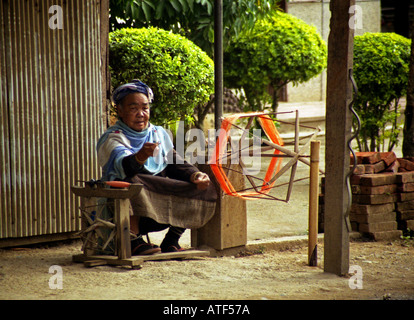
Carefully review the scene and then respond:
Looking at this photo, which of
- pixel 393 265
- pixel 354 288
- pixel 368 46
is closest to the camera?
pixel 354 288

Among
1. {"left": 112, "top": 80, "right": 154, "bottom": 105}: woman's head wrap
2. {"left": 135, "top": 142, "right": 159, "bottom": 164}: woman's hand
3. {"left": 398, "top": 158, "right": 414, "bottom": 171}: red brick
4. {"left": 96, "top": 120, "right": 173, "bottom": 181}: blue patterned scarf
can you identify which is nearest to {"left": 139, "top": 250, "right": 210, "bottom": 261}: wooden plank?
{"left": 96, "top": 120, "right": 173, "bottom": 181}: blue patterned scarf

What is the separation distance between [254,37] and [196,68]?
14.0 ft

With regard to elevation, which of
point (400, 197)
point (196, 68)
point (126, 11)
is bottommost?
point (400, 197)

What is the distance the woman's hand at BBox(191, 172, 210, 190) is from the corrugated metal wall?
3.35 feet

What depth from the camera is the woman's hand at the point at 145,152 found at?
426 centimetres

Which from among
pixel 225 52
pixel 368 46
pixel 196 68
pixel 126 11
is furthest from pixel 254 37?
pixel 196 68

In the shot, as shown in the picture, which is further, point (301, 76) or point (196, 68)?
point (301, 76)

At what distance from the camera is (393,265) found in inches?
194

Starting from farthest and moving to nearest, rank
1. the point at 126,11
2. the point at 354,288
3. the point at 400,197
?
the point at 126,11 < the point at 400,197 < the point at 354,288

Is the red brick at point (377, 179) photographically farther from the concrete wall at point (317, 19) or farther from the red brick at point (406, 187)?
the concrete wall at point (317, 19)

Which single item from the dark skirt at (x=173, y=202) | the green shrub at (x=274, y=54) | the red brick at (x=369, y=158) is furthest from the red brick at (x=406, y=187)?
the green shrub at (x=274, y=54)

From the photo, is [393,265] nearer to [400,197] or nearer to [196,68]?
[400,197]

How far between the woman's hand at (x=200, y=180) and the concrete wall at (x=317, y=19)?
399 inches

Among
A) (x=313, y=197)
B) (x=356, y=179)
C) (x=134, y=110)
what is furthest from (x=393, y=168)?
(x=134, y=110)
